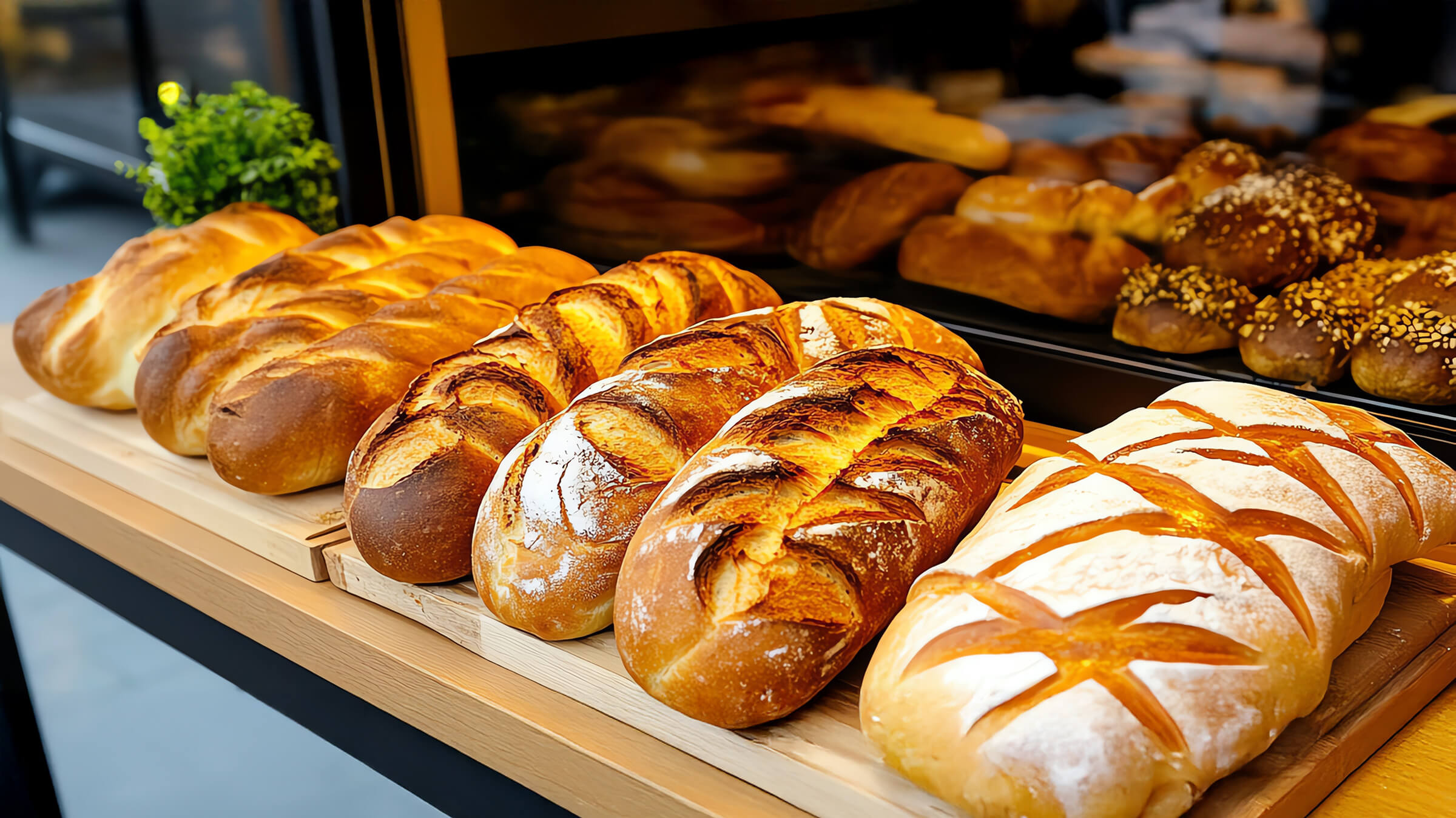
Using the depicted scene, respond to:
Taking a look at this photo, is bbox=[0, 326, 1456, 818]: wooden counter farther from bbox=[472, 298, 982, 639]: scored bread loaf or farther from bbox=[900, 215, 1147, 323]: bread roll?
bbox=[900, 215, 1147, 323]: bread roll

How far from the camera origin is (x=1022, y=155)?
1.18 metres

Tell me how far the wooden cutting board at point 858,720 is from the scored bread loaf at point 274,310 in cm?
45

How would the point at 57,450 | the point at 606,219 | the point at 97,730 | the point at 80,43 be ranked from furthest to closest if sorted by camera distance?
1. the point at 80,43
2. the point at 97,730
3. the point at 606,219
4. the point at 57,450

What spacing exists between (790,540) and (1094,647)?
7.8 inches

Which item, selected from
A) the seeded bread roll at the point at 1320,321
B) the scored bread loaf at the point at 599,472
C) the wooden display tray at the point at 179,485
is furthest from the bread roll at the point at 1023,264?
the wooden display tray at the point at 179,485

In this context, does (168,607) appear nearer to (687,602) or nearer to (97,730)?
(687,602)

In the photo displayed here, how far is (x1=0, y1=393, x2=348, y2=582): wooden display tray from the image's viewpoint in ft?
3.37

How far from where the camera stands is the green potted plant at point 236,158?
163cm

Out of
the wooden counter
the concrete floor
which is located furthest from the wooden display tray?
the concrete floor

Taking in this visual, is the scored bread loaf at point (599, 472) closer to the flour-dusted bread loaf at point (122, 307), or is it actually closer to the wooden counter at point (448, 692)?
the wooden counter at point (448, 692)

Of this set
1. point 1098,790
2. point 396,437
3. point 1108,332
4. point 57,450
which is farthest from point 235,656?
point 1108,332

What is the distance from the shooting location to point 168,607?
3.73 ft

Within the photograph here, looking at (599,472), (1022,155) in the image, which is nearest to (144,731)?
(599,472)

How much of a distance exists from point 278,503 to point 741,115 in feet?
2.52
